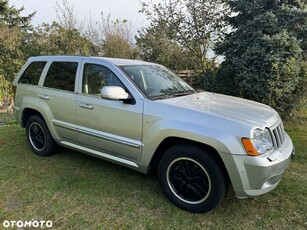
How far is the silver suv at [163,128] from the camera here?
2.52m

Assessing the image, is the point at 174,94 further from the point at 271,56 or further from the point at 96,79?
the point at 271,56

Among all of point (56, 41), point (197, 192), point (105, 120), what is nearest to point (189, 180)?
point (197, 192)

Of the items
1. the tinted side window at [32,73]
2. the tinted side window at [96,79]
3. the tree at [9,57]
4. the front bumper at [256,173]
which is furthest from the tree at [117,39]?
the front bumper at [256,173]

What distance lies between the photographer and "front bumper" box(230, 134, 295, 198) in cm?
243

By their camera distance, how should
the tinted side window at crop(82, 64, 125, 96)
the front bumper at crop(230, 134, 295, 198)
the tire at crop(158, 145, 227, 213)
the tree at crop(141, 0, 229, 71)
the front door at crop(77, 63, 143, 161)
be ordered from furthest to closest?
the tree at crop(141, 0, 229, 71), the tinted side window at crop(82, 64, 125, 96), the front door at crop(77, 63, 143, 161), the tire at crop(158, 145, 227, 213), the front bumper at crop(230, 134, 295, 198)

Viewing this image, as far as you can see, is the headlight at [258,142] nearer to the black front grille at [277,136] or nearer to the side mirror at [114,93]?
the black front grille at [277,136]

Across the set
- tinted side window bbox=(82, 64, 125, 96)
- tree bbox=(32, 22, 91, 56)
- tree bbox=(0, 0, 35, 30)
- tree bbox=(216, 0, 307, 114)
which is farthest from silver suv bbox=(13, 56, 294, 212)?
tree bbox=(0, 0, 35, 30)

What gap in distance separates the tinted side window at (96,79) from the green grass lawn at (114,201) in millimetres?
1221

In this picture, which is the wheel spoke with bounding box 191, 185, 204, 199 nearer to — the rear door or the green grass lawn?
the green grass lawn

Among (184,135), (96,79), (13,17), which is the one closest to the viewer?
(184,135)

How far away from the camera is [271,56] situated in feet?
21.1

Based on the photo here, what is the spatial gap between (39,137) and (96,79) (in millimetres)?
1658

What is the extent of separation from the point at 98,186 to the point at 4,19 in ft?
Result: 81.4

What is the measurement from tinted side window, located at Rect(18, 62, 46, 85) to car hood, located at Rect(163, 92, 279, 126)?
2364mm
